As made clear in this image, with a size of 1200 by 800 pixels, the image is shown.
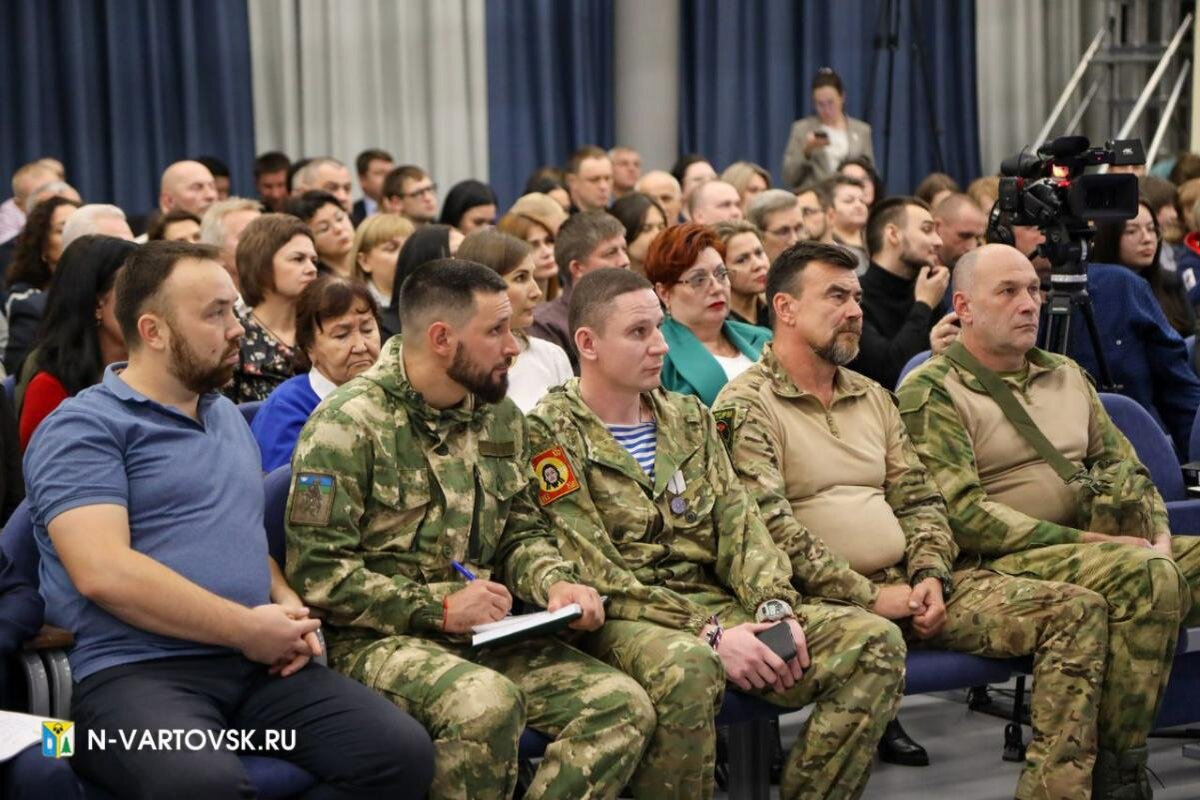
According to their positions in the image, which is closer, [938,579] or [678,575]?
[678,575]

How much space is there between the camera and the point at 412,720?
2.64m

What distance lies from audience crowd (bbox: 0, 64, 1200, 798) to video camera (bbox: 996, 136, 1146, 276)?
0.11 meters

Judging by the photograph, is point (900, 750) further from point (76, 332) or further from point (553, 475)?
point (76, 332)

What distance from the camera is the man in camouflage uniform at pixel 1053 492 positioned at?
329 centimetres

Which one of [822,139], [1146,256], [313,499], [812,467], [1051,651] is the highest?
[822,139]

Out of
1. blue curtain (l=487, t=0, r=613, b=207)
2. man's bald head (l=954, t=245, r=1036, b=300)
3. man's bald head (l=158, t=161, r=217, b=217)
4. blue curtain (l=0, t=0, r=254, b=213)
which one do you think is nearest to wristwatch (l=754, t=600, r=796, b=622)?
man's bald head (l=954, t=245, r=1036, b=300)

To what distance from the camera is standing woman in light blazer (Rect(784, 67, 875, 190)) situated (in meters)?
9.11

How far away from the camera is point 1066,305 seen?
164 inches

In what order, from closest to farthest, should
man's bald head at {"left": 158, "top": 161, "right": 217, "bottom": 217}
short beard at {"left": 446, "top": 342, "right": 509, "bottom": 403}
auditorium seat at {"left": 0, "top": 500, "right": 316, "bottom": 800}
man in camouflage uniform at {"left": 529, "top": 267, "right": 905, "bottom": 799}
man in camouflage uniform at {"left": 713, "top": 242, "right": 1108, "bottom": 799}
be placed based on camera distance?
auditorium seat at {"left": 0, "top": 500, "right": 316, "bottom": 800}
man in camouflage uniform at {"left": 529, "top": 267, "right": 905, "bottom": 799}
short beard at {"left": 446, "top": 342, "right": 509, "bottom": 403}
man in camouflage uniform at {"left": 713, "top": 242, "right": 1108, "bottom": 799}
man's bald head at {"left": 158, "top": 161, "right": 217, "bottom": 217}

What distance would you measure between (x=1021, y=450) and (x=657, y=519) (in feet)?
3.19

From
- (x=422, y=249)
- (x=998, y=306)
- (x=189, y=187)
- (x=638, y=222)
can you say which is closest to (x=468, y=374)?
(x=998, y=306)

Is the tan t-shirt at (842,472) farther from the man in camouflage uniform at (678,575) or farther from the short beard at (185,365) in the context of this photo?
the short beard at (185,365)

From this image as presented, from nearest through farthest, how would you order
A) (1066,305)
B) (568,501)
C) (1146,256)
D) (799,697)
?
(799,697), (568,501), (1066,305), (1146,256)

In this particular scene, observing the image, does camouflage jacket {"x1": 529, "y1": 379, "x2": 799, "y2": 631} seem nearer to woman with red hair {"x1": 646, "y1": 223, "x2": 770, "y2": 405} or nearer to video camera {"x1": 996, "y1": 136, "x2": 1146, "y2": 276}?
woman with red hair {"x1": 646, "y1": 223, "x2": 770, "y2": 405}
